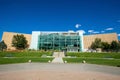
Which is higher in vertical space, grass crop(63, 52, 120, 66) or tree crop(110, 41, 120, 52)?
tree crop(110, 41, 120, 52)

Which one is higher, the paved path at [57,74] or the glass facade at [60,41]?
the glass facade at [60,41]

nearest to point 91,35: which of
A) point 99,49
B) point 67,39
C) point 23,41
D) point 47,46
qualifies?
point 99,49

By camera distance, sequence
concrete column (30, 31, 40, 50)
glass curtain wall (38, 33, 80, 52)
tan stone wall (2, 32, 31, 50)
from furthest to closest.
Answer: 1. tan stone wall (2, 32, 31, 50)
2. concrete column (30, 31, 40, 50)
3. glass curtain wall (38, 33, 80, 52)

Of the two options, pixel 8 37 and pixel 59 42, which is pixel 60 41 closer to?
pixel 59 42

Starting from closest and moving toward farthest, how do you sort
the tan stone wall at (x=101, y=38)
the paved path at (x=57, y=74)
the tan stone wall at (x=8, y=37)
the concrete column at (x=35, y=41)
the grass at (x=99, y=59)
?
the paved path at (x=57, y=74) → the grass at (x=99, y=59) → the concrete column at (x=35, y=41) → the tan stone wall at (x=101, y=38) → the tan stone wall at (x=8, y=37)

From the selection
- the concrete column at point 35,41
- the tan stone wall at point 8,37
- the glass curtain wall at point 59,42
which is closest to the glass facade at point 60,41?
the glass curtain wall at point 59,42

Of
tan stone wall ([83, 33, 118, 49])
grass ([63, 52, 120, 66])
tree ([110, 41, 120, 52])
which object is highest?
tan stone wall ([83, 33, 118, 49])

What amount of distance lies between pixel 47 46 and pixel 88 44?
2667 cm

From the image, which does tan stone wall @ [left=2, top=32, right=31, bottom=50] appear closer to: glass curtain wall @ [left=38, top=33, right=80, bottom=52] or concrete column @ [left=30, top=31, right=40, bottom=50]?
concrete column @ [left=30, top=31, right=40, bottom=50]

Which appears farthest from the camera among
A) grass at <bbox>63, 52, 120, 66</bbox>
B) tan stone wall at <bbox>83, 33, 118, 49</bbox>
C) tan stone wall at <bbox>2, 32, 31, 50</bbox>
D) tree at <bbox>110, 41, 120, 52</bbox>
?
tan stone wall at <bbox>2, 32, 31, 50</bbox>

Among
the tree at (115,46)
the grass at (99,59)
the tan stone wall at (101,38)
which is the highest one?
the tan stone wall at (101,38)

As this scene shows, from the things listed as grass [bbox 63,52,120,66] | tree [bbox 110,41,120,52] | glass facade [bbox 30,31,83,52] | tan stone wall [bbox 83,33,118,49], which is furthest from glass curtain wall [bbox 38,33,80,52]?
grass [bbox 63,52,120,66]

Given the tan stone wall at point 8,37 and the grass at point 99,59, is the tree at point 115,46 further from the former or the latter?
the tan stone wall at point 8,37

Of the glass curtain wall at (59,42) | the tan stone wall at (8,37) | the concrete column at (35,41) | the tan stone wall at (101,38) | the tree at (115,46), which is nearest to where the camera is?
the tree at (115,46)
